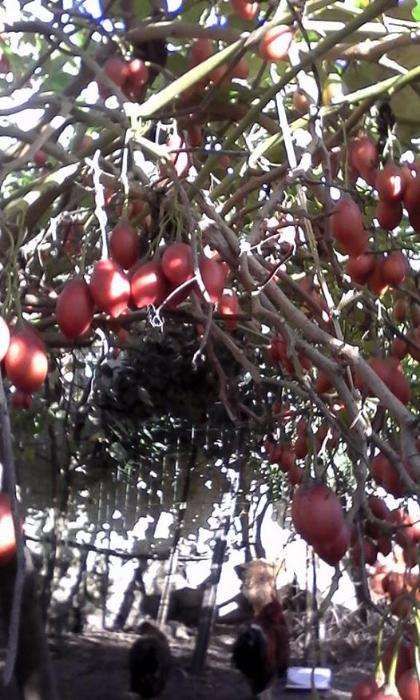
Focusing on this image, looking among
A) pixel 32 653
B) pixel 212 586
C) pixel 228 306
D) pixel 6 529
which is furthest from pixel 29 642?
pixel 212 586

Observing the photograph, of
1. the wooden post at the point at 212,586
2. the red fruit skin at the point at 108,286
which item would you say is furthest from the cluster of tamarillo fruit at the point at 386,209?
the wooden post at the point at 212,586

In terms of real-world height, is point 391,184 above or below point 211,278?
above

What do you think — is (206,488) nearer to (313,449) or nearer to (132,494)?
(132,494)

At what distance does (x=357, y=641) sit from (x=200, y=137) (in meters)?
2.49

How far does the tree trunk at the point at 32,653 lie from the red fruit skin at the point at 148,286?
2.90 ft

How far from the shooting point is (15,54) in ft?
6.93

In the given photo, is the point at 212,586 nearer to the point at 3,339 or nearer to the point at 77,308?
the point at 77,308

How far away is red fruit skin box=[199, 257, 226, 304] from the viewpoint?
2.75 feet

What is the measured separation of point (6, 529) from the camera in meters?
0.62

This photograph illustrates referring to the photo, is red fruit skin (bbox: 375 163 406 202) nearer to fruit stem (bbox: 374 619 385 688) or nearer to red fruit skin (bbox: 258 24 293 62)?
red fruit skin (bbox: 258 24 293 62)

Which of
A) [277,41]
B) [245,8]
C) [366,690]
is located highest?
[245,8]

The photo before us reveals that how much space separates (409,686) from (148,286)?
360mm

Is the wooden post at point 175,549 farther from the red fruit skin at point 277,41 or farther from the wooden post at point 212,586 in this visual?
the red fruit skin at point 277,41

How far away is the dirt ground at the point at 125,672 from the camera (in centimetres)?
280
